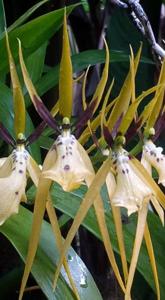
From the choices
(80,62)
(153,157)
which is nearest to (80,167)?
(153,157)

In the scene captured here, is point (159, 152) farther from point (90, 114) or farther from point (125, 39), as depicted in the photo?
point (125, 39)

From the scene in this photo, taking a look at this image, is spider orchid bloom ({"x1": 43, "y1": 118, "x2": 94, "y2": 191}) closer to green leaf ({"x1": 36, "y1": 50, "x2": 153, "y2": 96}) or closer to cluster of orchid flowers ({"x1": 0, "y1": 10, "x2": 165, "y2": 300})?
cluster of orchid flowers ({"x1": 0, "y1": 10, "x2": 165, "y2": 300})

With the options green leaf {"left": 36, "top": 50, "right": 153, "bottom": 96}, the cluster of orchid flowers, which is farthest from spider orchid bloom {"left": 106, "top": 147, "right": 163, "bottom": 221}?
green leaf {"left": 36, "top": 50, "right": 153, "bottom": 96}

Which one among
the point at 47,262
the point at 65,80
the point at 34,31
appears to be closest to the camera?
the point at 65,80

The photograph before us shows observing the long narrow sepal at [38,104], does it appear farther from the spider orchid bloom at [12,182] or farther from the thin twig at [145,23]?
the thin twig at [145,23]

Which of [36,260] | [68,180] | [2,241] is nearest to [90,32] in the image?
[2,241]

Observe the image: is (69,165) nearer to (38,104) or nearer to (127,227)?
(38,104)

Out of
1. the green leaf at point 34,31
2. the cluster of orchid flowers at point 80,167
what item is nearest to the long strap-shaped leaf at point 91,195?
the cluster of orchid flowers at point 80,167
